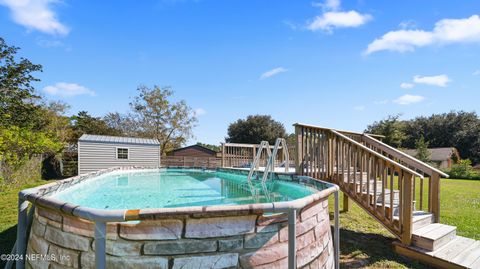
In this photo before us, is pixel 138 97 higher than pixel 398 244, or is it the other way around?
pixel 138 97

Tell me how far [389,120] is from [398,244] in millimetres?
23579

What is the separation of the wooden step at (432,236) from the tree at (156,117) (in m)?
21.5

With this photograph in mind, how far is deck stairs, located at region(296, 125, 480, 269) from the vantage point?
A: 3.28 m

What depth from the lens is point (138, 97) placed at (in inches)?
907

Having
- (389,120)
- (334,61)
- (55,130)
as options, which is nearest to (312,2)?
(334,61)

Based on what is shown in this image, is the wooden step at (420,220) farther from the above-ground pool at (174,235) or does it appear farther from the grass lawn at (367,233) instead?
the above-ground pool at (174,235)

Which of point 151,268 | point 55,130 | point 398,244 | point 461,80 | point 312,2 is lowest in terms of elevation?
point 398,244

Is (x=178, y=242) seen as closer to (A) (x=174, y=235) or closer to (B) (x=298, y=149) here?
(A) (x=174, y=235)

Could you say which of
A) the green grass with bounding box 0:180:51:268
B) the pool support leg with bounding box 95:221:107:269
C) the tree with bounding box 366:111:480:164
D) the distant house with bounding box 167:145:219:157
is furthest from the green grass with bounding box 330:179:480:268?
the distant house with bounding box 167:145:219:157

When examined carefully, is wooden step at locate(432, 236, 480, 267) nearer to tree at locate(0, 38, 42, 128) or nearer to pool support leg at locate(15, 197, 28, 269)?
pool support leg at locate(15, 197, 28, 269)

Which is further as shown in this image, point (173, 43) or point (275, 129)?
point (275, 129)

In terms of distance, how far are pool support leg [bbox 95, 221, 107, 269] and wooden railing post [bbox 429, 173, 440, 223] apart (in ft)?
15.2

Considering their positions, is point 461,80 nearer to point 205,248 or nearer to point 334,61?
point 334,61

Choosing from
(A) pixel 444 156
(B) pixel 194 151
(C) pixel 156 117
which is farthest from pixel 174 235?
(A) pixel 444 156
